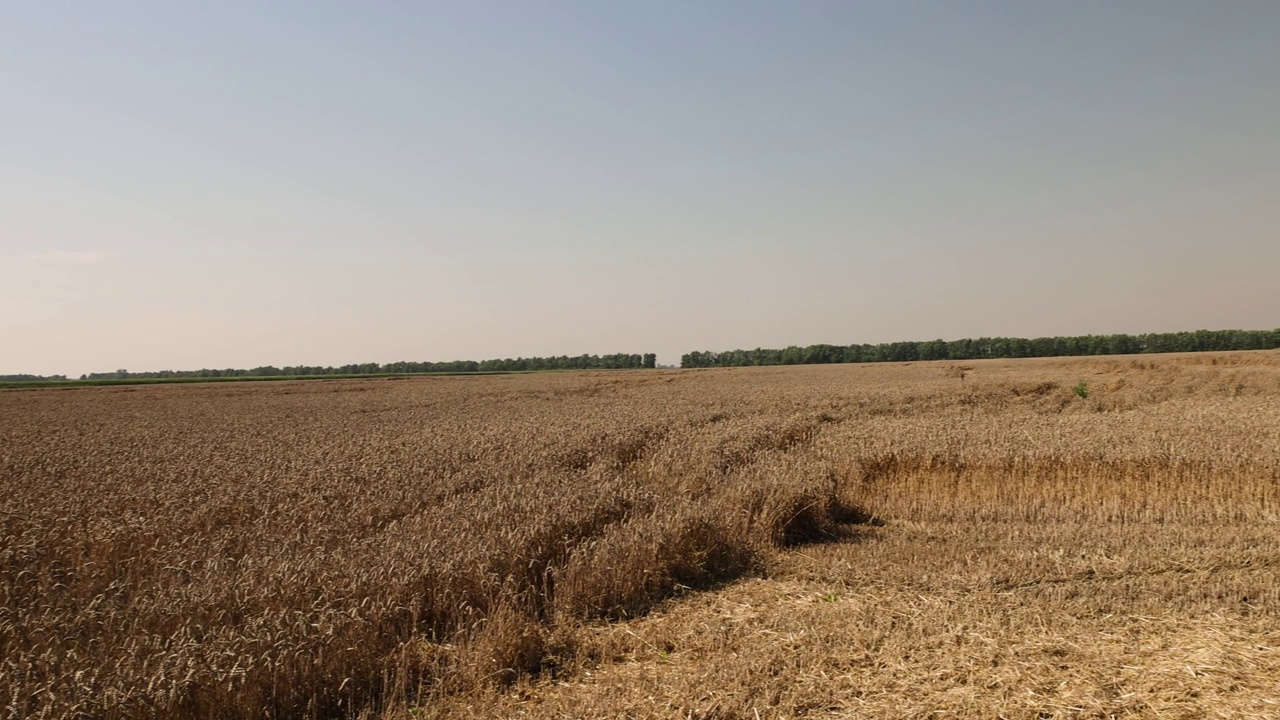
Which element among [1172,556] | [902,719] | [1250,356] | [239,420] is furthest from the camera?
[1250,356]

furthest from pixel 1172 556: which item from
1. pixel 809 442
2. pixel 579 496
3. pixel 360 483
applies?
pixel 360 483

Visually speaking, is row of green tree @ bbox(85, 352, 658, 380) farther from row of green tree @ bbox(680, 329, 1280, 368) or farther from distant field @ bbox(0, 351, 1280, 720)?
distant field @ bbox(0, 351, 1280, 720)

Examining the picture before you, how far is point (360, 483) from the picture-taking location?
11.9 meters

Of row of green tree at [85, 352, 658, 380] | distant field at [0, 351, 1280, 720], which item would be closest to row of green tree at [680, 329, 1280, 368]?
row of green tree at [85, 352, 658, 380]

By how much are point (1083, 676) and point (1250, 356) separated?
55228 mm

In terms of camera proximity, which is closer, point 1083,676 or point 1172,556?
point 1083,676

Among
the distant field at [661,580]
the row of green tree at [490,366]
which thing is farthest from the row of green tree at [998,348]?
the distant field at [661,580]

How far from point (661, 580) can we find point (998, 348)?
128 m

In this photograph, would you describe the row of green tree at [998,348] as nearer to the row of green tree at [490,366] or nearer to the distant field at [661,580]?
the row of green tree at [490,366]

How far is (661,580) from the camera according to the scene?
25.9 ft

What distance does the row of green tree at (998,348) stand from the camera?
95.7m

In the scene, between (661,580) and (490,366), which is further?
(490,366)

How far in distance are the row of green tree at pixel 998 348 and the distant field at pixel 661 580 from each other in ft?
333

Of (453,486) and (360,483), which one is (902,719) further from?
(360,483)
